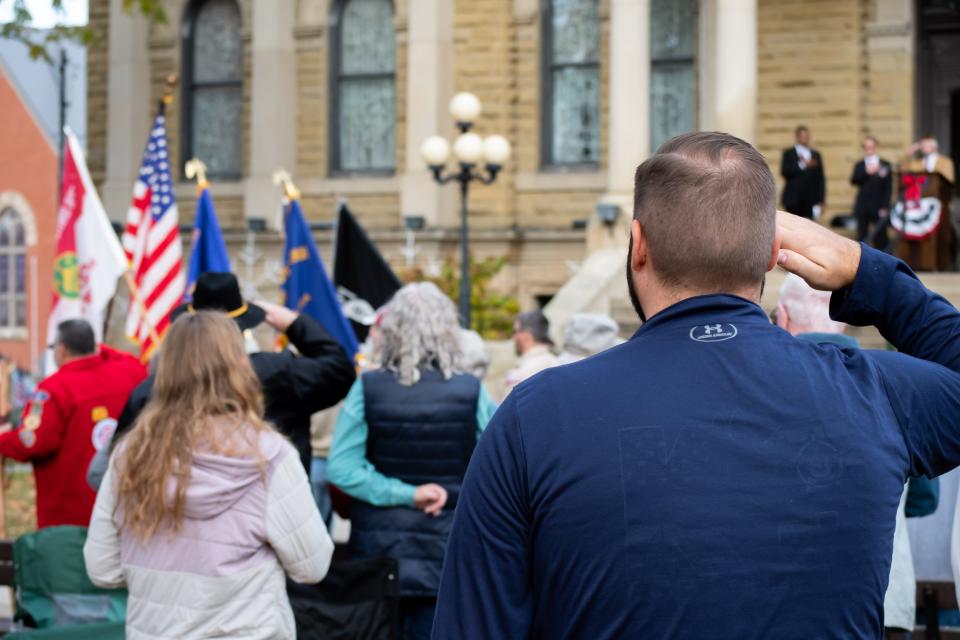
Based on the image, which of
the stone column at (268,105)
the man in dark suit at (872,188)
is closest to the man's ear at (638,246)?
the man in dark suit at (872,188)

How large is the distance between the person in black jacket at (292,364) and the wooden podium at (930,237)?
36.0 ft

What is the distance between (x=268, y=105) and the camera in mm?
23203

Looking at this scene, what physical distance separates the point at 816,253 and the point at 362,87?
21.5 meters

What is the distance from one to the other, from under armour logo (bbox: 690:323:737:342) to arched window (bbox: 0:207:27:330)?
30.5 metres

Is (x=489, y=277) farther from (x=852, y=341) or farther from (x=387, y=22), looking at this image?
(x=852, y=341)

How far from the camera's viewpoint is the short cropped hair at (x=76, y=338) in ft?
24.4

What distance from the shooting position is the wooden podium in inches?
626

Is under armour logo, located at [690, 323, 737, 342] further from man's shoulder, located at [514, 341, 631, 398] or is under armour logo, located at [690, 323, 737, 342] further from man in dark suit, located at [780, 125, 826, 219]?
man in dark suit, located at [780, 125, 826, 219]

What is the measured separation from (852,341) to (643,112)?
14.5 m

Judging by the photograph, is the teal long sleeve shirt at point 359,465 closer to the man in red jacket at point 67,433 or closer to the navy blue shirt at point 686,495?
the man in red jacket at point 67,433

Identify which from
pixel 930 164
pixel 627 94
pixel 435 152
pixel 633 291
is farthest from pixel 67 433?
pixel 627 94

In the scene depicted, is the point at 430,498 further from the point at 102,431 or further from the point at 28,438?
the point at 28,438

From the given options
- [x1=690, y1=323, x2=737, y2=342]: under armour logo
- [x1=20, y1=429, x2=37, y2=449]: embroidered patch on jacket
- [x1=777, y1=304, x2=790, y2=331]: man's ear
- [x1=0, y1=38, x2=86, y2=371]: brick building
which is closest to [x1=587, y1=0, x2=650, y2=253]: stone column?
[x1=20, y1=429, x2=37, y2=449]: embroidered patch on jacket

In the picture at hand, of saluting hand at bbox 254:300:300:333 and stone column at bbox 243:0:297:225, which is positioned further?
stone column at bbox 243:0:297:225
